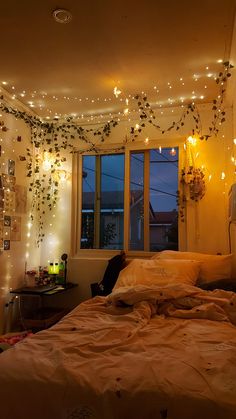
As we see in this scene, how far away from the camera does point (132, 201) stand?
3719mm

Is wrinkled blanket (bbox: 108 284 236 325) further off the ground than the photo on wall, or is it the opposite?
the photo on wall

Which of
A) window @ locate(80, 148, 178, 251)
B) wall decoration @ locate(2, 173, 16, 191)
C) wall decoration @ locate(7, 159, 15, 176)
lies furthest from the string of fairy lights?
wall decoration @ locate(2, 173, 16, 191)

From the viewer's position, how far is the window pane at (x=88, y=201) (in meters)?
3.85

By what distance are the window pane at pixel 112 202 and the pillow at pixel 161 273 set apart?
917 millimetres

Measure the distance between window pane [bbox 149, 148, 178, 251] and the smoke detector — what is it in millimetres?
1852

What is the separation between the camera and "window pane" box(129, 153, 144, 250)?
3652 mm

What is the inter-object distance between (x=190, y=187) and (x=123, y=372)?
2503mm

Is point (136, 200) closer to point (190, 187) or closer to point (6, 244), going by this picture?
point (190, 187)

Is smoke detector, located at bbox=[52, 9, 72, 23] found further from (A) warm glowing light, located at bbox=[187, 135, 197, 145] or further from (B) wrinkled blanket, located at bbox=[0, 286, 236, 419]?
(B) wrinkled blanket, located at bbox=[0, 286, 236, 419]

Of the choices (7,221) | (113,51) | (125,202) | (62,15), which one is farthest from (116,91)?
(7,221)

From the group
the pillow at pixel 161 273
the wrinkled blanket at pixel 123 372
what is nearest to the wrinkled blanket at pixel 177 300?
the wrinkled blanket at pixel 123 372

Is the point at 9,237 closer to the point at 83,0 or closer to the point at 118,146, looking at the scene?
the point at 118,146

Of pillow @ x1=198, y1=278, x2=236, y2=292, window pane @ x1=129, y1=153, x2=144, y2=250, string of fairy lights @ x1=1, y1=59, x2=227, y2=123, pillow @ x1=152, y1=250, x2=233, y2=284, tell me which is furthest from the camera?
window pane @ x1=129, y1=153, x2=144, y2=250

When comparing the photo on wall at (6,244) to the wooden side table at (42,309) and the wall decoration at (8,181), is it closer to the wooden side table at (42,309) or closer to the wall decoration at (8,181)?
the wooden side table at (42,309)
